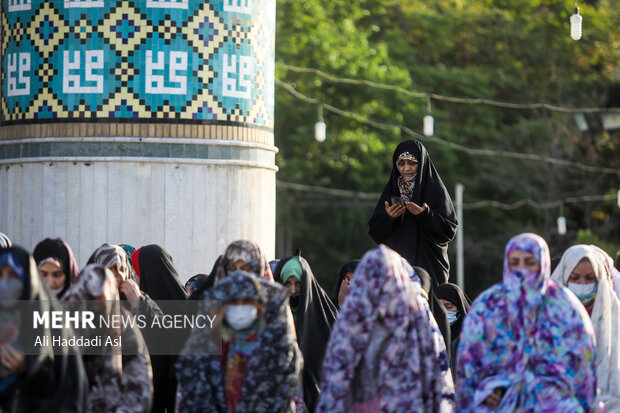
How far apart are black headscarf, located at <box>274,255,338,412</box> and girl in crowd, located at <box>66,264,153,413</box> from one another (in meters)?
1.72

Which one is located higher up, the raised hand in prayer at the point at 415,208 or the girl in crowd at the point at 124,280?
the raised hand in prayer at the point at 415,208

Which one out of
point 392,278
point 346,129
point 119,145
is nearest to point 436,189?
point 119,145

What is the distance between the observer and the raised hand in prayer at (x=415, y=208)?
28.4ft

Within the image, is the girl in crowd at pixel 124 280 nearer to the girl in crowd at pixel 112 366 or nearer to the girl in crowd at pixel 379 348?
the girl in crowd at pixel 112 366

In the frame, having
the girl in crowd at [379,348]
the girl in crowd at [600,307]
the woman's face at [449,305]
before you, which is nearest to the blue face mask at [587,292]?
Answer: the girl in crowd at [600,307]

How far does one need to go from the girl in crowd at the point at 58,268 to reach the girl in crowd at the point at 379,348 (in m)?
1.45

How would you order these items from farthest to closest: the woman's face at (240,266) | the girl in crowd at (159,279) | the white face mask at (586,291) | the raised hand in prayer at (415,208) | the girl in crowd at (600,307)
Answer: the raised hand in prayer at (415,208) < the girl in crowd at (159,279) < the white face mask at (586,291) < the girl in crowd at (600,307) < the woman's face at (240,266)

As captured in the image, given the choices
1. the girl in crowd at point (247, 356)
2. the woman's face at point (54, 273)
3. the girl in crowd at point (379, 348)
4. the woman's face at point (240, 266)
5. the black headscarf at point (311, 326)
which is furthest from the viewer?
the black headscarf at point (311, 326)

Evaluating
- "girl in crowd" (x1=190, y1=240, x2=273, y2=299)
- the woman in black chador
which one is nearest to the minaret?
the woman in black chador

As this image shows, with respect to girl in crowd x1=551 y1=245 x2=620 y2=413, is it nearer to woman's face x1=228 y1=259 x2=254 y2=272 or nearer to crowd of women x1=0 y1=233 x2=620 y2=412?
crowd of women x1=0 y1=233 x2=620 y2=412

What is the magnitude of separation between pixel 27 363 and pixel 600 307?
3.18m

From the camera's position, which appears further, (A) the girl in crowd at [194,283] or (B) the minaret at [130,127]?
(B) the minaret at [130,127]

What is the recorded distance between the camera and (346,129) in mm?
27406

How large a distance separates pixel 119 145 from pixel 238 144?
2.99 feet
